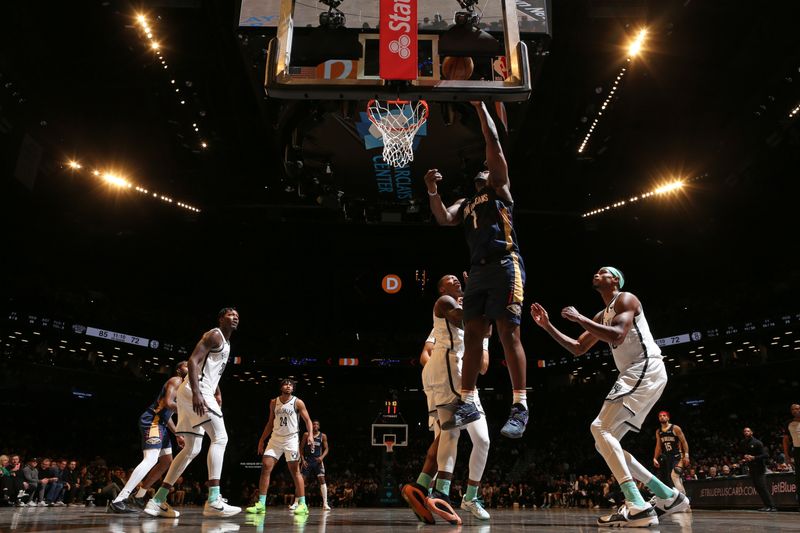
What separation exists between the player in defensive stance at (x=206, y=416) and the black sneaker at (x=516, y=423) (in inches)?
140

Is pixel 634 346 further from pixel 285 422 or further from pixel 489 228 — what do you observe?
pixel 285 422

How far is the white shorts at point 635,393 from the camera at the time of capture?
509 cm

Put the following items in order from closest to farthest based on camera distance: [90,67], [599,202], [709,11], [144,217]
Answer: [709,11]
[90,67]
[599,202]
[144,217]

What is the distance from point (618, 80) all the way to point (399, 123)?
6391 millimetres

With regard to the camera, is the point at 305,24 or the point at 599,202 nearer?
the point at 305,24

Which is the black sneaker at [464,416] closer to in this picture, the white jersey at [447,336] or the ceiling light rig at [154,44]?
the white jersey at [447,336]

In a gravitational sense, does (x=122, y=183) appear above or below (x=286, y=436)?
above

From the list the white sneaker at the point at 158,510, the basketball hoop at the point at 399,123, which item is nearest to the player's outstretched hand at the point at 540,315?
the white sneaker at the point at 158,510

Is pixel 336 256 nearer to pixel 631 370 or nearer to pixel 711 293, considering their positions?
pixel 711 293

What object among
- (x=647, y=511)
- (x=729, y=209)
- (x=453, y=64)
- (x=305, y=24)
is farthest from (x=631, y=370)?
(x=729, y=209)

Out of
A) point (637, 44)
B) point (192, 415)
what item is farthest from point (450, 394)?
point (637, 44)

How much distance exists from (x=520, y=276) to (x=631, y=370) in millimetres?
1379

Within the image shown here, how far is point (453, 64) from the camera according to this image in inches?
257

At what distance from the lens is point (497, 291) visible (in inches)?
181
